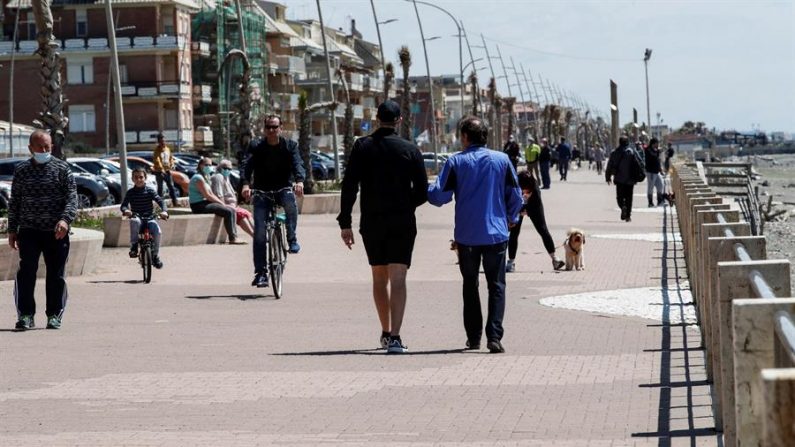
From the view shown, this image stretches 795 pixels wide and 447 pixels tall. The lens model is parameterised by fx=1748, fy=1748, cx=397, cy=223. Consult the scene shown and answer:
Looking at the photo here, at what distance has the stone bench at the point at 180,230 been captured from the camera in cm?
2609

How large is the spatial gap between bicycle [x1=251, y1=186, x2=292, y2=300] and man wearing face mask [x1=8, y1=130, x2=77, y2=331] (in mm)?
2901

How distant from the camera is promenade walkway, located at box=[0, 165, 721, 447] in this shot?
848 cm

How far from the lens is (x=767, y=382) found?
3.66 metres

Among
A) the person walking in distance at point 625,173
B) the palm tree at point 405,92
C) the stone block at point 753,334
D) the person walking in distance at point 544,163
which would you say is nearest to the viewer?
the stone block at point 753,334

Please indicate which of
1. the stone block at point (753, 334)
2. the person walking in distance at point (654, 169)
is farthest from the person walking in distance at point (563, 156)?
the stone block at point (753, 334)

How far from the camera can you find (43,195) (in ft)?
46.8

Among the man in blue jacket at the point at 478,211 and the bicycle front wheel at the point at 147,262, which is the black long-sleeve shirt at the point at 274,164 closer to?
the bicycle front wheel at the point at 147,262

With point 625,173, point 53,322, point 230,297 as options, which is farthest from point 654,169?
point 53,322

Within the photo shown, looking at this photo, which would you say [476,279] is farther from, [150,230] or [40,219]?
[150,230]

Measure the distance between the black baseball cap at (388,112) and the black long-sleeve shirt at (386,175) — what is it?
0.26 feet

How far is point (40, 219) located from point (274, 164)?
3.64 meters

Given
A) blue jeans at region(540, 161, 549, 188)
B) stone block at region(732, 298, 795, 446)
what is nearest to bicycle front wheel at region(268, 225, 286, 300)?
stone block at region(732, 298, 795, 446)

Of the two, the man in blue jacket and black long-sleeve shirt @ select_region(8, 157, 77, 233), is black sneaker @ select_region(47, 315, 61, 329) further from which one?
the man in blue jacket

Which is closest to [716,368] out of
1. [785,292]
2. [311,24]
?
[785,292]
